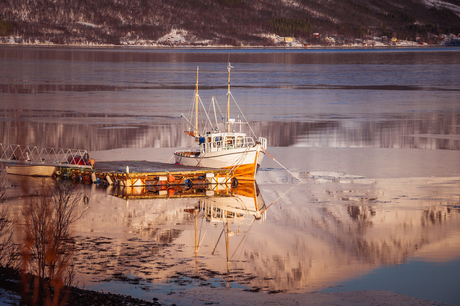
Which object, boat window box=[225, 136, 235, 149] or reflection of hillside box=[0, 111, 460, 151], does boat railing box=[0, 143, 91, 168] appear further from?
boat window box=[225, 136, 235, 149]

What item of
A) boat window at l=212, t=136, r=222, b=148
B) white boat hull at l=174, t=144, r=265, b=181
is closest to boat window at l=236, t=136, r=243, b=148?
boat window at l=212, t=136, r=222, b=148

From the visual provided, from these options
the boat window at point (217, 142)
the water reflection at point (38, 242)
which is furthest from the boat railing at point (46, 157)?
the boat window at point (217, 142)

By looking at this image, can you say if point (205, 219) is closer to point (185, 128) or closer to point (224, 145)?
point (224, 145)

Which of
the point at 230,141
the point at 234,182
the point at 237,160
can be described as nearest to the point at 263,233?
the point at 234,182

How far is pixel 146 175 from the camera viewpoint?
2970 cm

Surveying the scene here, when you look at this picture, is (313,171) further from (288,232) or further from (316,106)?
(316,106)

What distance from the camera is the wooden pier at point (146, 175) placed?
29656 millimetres

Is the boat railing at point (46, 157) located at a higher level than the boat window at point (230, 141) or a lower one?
lower

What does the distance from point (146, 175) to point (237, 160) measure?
4185 mm

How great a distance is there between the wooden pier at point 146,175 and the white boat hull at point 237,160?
1.89 feet

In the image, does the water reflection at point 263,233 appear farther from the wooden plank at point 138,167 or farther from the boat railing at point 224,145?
the boat railing at point 224,145

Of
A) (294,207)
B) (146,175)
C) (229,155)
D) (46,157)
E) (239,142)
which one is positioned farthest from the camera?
(46,157)

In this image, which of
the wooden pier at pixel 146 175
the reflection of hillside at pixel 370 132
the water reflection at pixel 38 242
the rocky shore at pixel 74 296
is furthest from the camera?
the reflection of hillside at pixel 370 132

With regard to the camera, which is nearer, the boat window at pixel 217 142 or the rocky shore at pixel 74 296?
the rocky shore at pixel 74 296
